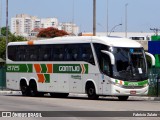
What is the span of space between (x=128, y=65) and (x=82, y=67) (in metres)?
2.86

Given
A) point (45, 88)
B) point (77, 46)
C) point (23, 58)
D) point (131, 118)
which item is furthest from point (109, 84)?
point (131, 118)

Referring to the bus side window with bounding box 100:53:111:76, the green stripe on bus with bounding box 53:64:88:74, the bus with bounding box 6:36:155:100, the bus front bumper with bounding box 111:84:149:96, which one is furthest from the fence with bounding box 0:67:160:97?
the bus side window with bounding box 100:53:111:76

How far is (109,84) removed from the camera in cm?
2792

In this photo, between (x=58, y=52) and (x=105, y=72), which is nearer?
(x=105, y=72)

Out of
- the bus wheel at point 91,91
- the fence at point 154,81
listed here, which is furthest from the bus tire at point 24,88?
the fence at point 154,81

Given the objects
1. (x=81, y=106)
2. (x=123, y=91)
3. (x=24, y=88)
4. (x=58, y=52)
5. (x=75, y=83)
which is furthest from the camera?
(x=24, y=88)

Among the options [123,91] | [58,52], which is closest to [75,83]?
[58,52]

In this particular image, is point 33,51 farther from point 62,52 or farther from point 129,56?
point 129,56

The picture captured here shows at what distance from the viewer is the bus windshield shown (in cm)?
2781

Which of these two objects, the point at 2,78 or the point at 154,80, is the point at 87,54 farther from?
the point at 2,78

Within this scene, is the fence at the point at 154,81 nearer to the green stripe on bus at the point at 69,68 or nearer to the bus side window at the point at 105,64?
the green stripe on bus at the point at 69,68

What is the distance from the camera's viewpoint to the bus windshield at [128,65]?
2781 cm

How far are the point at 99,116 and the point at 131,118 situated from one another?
4.47 ft

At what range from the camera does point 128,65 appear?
2795 cm
